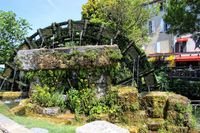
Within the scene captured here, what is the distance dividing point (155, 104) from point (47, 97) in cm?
218

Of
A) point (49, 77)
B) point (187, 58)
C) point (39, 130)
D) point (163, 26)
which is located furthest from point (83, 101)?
point (163, 26)

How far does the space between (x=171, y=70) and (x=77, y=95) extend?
14620mm

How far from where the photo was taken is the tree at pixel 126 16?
2844cm

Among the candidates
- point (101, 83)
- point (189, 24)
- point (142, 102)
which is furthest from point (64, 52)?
point (189, 24)

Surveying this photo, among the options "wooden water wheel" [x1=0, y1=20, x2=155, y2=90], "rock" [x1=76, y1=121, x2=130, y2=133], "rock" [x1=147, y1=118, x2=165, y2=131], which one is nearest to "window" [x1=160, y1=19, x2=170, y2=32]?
"wooden water wheel" [x1=0, y1=20, x2=155, y2=90]

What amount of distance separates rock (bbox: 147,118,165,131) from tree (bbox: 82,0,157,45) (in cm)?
2026

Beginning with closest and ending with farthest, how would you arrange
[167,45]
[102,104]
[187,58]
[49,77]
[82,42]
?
[102,104], [49,77], [82,42], [187,58], [167,45]

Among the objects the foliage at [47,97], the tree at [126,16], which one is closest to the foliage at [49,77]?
the foliage at [47,97]

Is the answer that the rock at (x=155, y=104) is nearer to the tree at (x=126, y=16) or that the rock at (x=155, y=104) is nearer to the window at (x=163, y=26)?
the tree at (x=126, y=16)

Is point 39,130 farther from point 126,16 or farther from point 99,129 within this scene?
point 126,16

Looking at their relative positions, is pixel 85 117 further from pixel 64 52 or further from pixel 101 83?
pixel 64 52

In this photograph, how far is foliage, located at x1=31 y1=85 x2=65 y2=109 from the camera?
274 inches

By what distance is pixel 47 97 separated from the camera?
22.9 ft

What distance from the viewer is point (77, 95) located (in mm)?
6992
